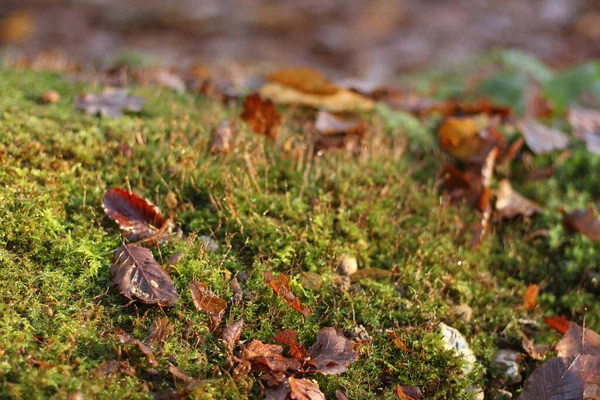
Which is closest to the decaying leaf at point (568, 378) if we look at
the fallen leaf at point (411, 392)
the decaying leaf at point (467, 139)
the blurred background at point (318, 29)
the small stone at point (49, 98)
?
the fallen leaf at point (411, 392)

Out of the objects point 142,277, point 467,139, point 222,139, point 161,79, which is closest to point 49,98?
point 161,79

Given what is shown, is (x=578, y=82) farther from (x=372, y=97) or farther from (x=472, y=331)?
(x=472, y=331)

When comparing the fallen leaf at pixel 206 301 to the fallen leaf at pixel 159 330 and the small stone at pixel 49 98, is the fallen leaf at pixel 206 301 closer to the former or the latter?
the fallen leaf at pixel 159 330

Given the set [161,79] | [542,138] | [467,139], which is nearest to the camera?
[467,139]

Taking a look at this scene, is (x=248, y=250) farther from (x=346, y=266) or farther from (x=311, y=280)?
(x=346, y=266)

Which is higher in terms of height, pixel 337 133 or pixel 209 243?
pixel 337 133

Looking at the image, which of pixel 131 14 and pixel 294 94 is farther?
pixel 131 14

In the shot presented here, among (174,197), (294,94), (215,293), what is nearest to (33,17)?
(294,94)
